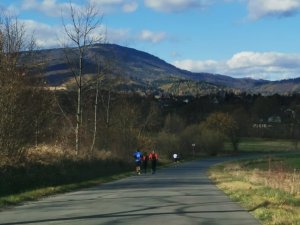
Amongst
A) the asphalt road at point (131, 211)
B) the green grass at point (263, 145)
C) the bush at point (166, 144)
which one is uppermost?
the asphalt road at point (131, 211)

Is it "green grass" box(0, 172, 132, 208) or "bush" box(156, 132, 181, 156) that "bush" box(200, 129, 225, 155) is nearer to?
"bush" box(156, 132, 181, 156)

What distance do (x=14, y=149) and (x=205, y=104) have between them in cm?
15204

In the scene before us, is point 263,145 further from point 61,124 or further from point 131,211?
point 131,211

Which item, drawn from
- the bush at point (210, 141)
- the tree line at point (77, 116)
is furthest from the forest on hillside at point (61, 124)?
the bush at point (210, 141)

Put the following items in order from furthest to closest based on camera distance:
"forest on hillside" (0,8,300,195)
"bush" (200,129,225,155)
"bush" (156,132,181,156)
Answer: "bush" (200,129,225,155), "bush" (156,132,181,156), "forest on hillside" (0,8,300,195)

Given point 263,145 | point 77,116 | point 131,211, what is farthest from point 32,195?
point 263,145

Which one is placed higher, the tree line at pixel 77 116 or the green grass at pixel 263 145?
the tree line at pixel 77 116

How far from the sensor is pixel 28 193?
1958 cm

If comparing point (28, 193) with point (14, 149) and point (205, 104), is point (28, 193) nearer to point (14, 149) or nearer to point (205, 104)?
point (14, 149)

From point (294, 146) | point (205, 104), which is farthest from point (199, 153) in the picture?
point (205, 104)

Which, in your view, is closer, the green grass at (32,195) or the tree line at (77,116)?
the green grass at (32,195)

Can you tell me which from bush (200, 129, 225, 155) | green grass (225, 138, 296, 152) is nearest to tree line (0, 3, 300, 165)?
bush (200, 129, 225, 155)

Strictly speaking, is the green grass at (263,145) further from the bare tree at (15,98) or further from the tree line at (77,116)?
the bare tree at (15,98)

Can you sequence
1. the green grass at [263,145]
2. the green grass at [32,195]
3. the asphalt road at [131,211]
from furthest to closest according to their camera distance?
the green grass at [263,145]
the green grass at [32,195]
the asphalt road at [131,211]
